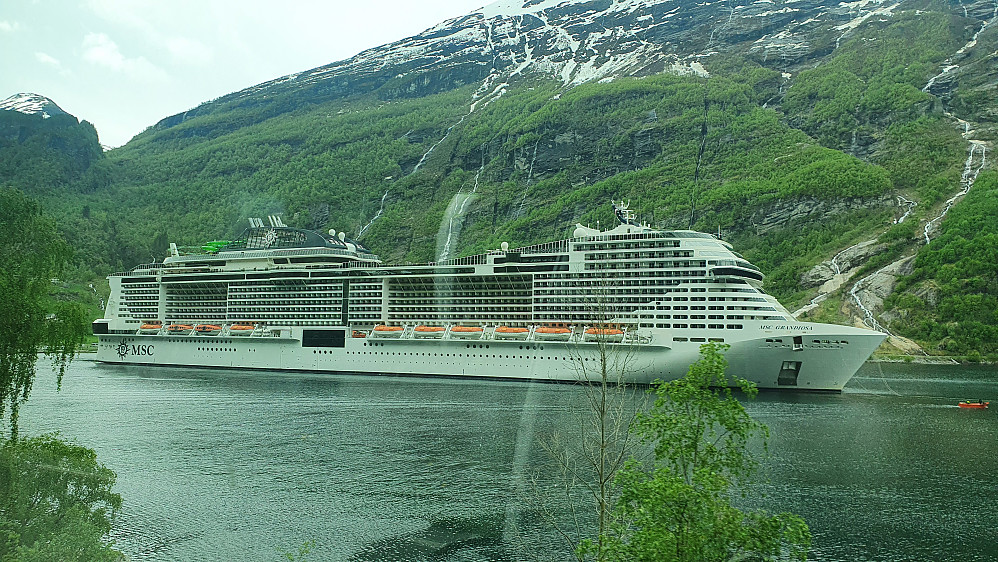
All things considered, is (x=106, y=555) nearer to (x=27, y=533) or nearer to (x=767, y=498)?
(x=27, y=533)

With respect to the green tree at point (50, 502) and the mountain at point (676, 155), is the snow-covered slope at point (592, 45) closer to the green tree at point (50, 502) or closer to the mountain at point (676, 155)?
Result: the mountain at point (676, 155)

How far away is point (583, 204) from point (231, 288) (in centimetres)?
6219

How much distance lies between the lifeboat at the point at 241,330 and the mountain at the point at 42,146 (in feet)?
61.0

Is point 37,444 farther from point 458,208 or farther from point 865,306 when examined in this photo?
point 458,208

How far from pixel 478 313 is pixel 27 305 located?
135 feet

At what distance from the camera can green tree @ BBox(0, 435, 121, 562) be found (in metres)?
10.5

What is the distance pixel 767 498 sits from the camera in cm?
2061

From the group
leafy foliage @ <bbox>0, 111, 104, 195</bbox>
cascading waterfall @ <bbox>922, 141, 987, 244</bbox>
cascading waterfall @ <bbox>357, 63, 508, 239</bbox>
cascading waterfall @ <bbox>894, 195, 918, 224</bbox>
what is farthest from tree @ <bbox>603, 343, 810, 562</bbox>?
cascading waterfall @ <bbox>357, 63, 508, 239</bbox>

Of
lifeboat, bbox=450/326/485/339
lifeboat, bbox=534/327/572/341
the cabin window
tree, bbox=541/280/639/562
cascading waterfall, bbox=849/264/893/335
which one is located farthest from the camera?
cascading waterfall, bbox=849/264/893/335

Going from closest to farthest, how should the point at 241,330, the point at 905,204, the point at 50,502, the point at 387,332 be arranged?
the point at 50,502 → the point at 387,332 → the point at 241,330 → the point at 905,204

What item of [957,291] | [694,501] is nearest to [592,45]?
[957,291]

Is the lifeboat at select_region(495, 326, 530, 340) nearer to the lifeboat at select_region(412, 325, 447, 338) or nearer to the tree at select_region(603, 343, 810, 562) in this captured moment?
the lifeboat at select_region(412, 325, 447, 338)

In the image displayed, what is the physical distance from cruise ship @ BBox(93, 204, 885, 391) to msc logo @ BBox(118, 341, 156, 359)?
18 centimetres

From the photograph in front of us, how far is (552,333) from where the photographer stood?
47781 mm
